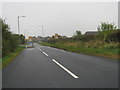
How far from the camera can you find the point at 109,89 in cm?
432

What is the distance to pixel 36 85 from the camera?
483cm

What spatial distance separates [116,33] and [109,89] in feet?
62.4

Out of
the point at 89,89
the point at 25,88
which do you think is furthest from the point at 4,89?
the point at 89,89

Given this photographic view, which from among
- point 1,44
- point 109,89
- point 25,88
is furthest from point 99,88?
point 1,44

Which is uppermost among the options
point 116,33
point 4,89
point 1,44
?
point 116,33

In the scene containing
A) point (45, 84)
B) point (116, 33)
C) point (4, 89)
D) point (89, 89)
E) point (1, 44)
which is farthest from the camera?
point (116, 33)

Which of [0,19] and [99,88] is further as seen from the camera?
[0,19]

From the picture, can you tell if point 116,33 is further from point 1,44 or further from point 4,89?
point 4,89

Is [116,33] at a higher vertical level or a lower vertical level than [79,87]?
higher

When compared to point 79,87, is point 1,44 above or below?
above

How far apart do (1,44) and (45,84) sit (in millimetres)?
9176

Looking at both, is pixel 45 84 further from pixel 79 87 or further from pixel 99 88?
pixel 99 88

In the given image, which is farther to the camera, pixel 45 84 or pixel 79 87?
pixel 45 84

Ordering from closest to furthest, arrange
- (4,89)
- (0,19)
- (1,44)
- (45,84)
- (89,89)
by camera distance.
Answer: (89,89)
(4,89)
(45,84)
(1,44)
(0,19)
